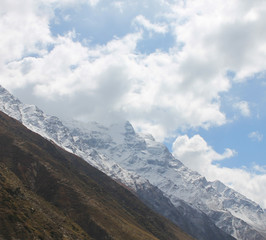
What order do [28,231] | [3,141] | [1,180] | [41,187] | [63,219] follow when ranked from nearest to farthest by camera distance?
[28,231]
[1,180]
[63,219]
[41,187]
[3,141]

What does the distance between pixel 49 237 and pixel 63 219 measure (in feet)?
113

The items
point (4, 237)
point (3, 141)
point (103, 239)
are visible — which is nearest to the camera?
point (4, 237)

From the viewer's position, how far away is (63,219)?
118m

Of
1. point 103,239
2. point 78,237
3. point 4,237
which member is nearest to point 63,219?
point 78,237

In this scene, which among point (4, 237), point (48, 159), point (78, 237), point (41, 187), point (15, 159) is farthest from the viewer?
point (48, 159)

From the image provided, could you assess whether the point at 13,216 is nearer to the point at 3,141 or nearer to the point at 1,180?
the point at 1,180

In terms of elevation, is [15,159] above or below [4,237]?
above

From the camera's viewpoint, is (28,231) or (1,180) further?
(1,180)

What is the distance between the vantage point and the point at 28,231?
78.2m

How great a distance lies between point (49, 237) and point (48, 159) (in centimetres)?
11219

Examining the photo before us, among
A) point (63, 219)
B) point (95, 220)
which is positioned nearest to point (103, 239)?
point (95, 220)

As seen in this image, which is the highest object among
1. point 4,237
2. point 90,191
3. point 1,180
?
point 90,191

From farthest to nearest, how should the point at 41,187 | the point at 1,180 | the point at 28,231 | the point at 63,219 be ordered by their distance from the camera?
1. the point at 41,187
2. the point at 63,219
3. the point at 1,180
4. the point at 28,231

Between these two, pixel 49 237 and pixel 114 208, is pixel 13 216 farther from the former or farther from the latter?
pixel 114 208
